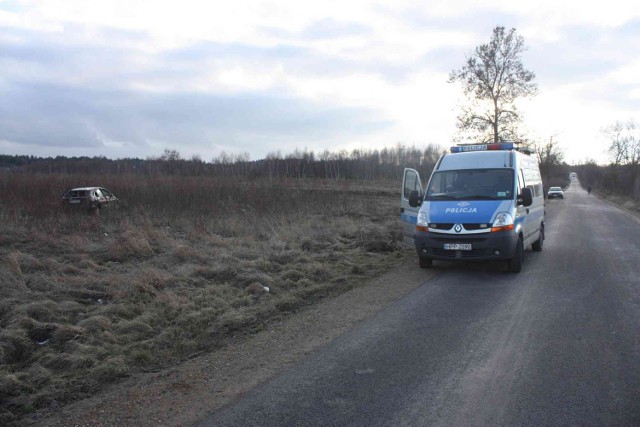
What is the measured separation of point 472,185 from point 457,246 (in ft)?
5.20

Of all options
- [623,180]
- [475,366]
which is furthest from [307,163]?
[475,366]

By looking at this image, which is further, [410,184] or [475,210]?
[410,184]

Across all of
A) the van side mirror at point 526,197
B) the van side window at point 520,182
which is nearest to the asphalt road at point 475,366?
the van side mirror at point 526,197

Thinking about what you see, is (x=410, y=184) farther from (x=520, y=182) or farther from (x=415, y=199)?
(x=520, y=182)

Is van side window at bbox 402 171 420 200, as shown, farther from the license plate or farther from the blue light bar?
the license plate

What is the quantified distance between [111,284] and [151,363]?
128 inches

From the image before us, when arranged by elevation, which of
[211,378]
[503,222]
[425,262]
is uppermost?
[503,222]

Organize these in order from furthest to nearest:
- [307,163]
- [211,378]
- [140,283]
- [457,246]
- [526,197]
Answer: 1. [307,163]
2. [526,197]
3. [457,246]
4. [140,283]
5. [211,378]

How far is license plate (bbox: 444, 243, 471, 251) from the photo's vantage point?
9281 mm

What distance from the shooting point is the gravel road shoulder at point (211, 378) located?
399cm

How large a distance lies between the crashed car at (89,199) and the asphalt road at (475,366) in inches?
704

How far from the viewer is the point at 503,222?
9.27m

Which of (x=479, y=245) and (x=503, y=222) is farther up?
(x=503, y=222)

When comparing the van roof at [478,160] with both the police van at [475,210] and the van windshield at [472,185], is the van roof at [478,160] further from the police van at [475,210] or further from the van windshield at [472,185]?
the van windshield at [472,185]
